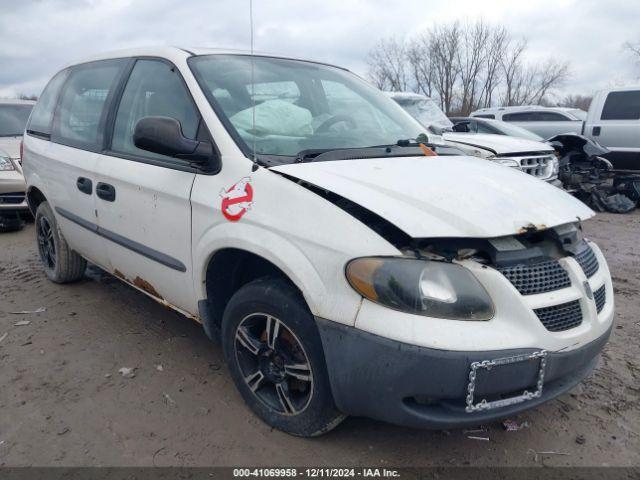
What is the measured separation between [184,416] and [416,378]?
4.37 ft

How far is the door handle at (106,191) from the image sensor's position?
122 inches

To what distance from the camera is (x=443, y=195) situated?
2.07m

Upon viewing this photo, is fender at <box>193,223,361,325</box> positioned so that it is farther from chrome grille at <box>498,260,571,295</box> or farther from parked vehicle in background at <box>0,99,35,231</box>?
parked vehicle in background at <box>0,99,35,231</box>

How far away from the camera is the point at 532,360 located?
74.7 inches

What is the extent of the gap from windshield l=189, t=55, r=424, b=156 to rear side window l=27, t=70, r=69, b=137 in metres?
1.95

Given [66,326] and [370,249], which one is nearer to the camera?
[370,249]

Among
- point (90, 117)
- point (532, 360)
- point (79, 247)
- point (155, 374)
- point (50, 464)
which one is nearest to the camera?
point (532, 360)

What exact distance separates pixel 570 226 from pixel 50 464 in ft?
8.23

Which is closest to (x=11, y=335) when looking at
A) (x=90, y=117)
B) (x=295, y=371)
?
(x=90, y=117)

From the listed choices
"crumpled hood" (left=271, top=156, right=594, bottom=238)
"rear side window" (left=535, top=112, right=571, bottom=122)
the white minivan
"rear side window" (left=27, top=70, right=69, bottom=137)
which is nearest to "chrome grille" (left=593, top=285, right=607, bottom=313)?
the white minivan

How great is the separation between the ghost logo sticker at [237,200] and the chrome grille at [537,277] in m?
1.09

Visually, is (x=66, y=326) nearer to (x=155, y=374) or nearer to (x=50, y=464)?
(x=155, y=374)

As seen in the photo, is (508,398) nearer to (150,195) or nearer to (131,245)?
(150,195)

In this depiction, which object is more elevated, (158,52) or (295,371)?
(158,52)
